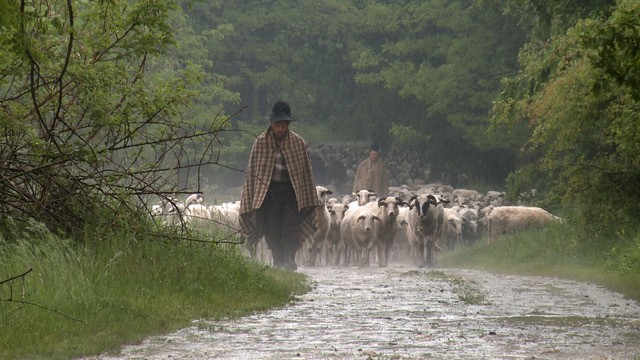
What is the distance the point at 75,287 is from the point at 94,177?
126 inches

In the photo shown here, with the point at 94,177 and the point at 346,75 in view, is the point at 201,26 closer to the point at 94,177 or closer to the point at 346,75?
the point at 346,75

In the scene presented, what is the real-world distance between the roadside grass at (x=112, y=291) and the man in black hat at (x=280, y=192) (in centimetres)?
598

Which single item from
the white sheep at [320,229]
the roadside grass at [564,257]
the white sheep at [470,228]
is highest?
the white sheep at [470,228]

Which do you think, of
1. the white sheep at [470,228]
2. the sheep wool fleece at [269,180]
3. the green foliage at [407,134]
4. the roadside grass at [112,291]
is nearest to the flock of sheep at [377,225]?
the white sheep at [470,228]

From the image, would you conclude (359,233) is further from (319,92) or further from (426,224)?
(319,92)

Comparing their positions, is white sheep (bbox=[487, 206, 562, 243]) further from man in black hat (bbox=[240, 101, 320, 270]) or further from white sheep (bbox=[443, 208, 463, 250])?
man in black hat (bbox=[240, 101, 320, 270])

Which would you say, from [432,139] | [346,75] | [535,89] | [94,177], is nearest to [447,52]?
[432,139]

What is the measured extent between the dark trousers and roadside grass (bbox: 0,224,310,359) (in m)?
6.21

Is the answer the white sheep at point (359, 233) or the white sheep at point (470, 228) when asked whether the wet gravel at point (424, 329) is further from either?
the white sheep at point (470, 228)

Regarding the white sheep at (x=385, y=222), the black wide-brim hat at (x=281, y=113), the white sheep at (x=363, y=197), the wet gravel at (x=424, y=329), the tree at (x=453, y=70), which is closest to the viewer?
the wet gravel at (x=424, y=329)

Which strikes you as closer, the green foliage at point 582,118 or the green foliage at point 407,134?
the green foliage at point 582,118

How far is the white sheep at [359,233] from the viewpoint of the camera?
3064 centimetres

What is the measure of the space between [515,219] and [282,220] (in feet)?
32.2

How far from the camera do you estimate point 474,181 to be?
52344 mm
